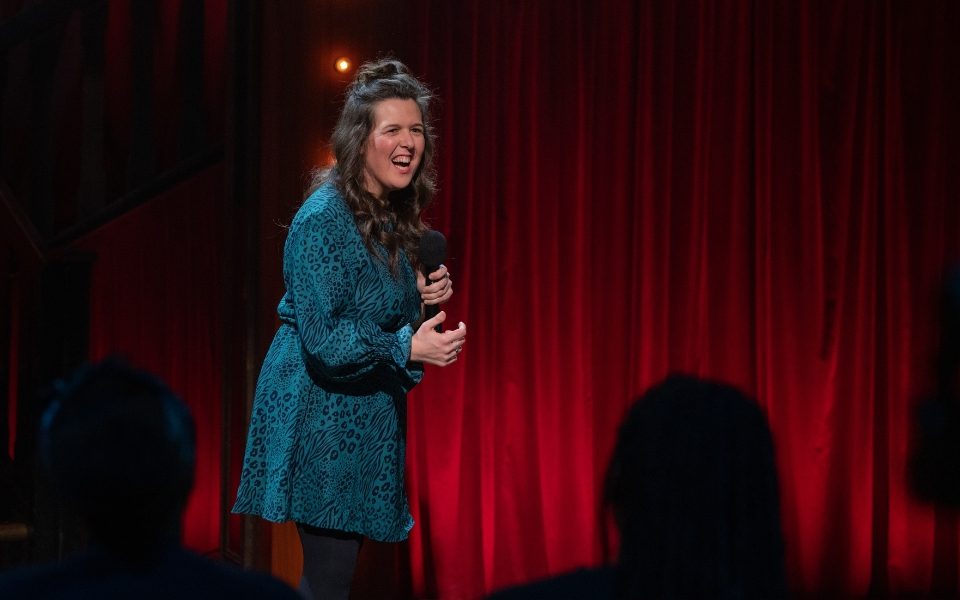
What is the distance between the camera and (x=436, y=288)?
A: 2.17 meters

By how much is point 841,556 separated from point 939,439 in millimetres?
507

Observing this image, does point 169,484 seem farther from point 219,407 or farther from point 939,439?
point 939,439

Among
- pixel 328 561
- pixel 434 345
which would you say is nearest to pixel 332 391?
pixel 434 345

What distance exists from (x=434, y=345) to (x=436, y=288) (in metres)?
0.17

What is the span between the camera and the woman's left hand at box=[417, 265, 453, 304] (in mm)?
2168

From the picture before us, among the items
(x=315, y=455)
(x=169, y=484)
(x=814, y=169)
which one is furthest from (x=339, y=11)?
(x=169, y=484)

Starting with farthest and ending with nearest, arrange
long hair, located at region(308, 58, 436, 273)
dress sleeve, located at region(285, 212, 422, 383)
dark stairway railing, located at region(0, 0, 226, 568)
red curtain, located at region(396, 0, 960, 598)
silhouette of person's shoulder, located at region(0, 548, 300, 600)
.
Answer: dark stairway railing, located at region(0, 0, 226, 568) → red curtain, located at region(396, 0, 960, 598) → long hair, located at region(308, 58, 436, 273) → dress sleeve, located at region(285, 212, 422, 383) → silhouette of person's shoulder, located at region(0, 548, 300, 600)

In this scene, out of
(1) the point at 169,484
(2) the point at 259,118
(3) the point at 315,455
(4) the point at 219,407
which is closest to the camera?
(1) the point at 169,484

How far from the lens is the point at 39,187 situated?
156 inches

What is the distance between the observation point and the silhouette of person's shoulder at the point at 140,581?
836 mm

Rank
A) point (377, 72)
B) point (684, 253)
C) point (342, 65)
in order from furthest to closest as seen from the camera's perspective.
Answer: point (684, 253), point (342, 65), point (377, 72)

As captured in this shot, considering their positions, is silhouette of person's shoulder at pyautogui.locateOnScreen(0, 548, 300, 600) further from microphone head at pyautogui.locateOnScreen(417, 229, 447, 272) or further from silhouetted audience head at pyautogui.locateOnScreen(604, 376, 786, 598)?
microphone head at pyautogui.locateOnScreen(417, 229, 447, 272)

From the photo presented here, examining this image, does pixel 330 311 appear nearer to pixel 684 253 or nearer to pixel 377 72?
pixel 377 72

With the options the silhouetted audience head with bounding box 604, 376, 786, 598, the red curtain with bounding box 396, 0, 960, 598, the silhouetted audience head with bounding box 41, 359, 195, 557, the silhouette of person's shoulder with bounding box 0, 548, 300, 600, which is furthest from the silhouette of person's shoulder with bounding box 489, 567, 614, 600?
the red curtain with bounding box 396, 0, 960, 598
